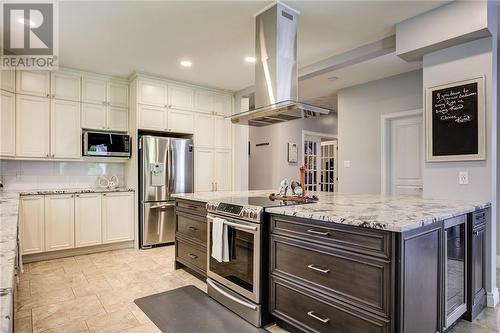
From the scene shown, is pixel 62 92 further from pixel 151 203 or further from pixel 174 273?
pixel 174 273

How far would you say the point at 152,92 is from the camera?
4.59 metres

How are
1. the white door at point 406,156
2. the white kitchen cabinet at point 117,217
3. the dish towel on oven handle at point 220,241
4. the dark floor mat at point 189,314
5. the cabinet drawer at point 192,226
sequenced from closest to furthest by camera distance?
the dark floor mat at point 189,314
the dish towel on oven handle at point 220,241
the cabinet drawer at point 192,226
the white kitchen cabinet at point 117,217
the white door at point 406,156

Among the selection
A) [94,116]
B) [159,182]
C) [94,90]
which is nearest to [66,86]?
[94,90]

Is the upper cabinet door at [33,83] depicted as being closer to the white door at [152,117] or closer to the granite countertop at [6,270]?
the white door at [152,117]

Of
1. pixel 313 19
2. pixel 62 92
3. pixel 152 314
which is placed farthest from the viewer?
pixel 62 92

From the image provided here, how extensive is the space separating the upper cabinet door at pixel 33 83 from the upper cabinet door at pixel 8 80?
4 centimetres

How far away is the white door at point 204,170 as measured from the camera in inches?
198

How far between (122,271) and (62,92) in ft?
8.53

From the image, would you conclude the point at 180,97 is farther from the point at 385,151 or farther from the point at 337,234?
the point at 337,234

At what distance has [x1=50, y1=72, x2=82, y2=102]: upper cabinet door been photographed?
161 inches

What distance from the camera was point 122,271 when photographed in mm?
3473

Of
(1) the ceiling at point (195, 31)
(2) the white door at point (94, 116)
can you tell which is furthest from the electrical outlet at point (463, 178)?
(2) the white door at point (94, 116)

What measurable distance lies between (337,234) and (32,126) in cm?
409

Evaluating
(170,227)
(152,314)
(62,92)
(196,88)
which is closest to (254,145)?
(196,88)
